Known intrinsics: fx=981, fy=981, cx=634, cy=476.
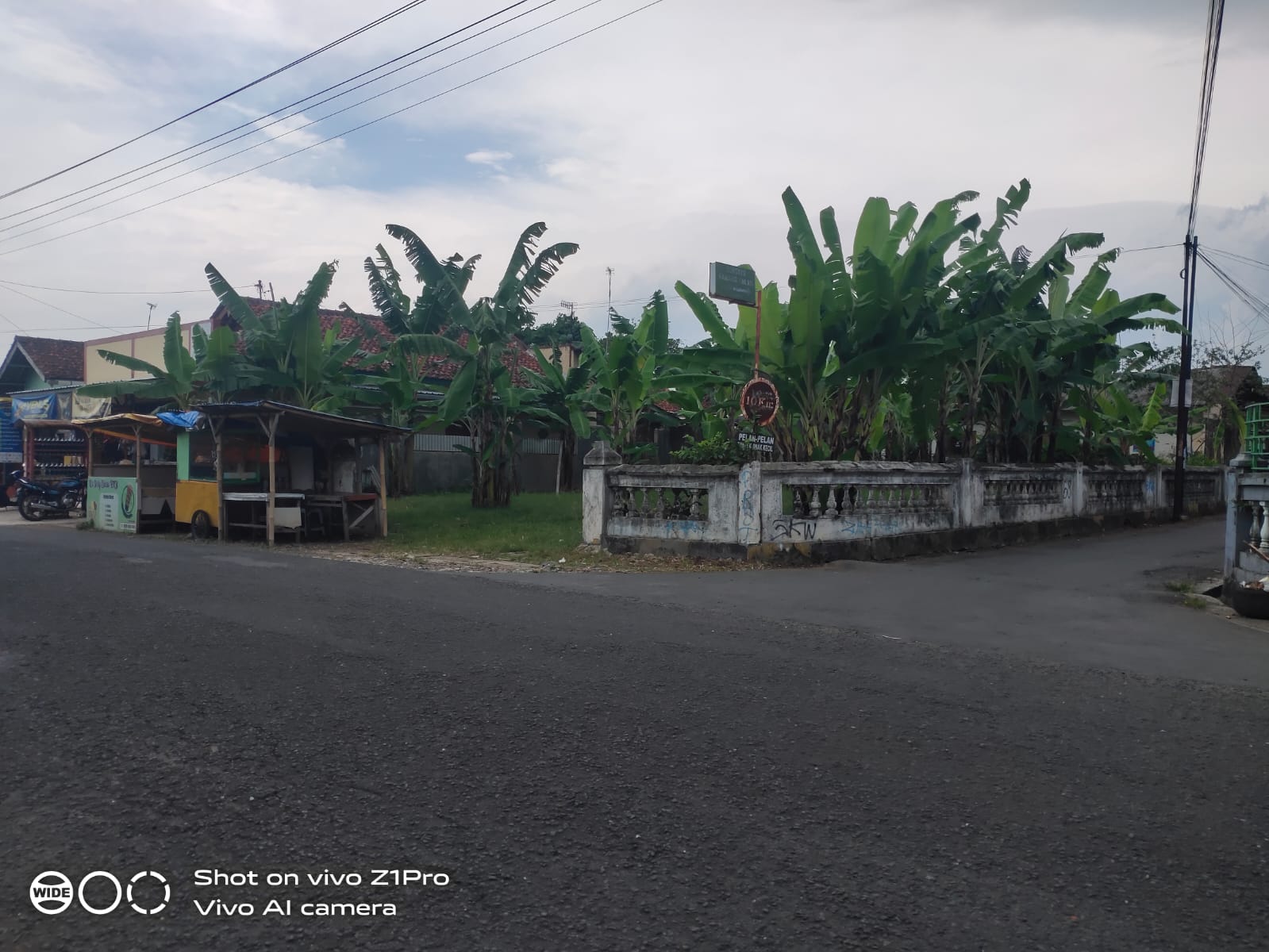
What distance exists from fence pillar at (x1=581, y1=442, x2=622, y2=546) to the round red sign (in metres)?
2.00

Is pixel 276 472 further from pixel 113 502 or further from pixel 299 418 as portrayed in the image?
pixel 113 502

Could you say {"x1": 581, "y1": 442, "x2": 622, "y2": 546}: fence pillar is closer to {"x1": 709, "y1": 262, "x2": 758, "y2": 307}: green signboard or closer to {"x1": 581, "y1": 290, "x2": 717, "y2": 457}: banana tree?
{"x1": 581, "y1": 290, "x2": 717, "y2": 457}: banana tree

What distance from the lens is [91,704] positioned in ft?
17.0

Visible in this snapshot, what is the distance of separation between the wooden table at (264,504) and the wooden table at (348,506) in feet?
0.87

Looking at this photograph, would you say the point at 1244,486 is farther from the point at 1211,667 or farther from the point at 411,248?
the point at 411,248

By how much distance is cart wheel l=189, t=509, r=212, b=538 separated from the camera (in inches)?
685

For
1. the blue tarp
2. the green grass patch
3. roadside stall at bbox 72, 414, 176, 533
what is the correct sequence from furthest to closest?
1. roadside stall at bbox 72, 414, 176, 533
2. the blue tarp
3. the green grass patch

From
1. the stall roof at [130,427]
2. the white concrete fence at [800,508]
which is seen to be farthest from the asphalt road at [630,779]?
the stall roof at [130,427]

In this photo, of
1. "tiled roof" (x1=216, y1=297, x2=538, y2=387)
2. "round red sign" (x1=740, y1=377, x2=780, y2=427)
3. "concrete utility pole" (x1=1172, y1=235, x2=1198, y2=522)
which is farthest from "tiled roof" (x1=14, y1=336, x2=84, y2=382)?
"concrete utility pole" (x1=1172, y1=235, x2=1198, y2=522)

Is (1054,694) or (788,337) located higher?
(788,337)

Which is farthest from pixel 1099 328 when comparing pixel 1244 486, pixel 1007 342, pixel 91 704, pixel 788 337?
pixel 91 704

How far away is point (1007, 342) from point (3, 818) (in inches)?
569

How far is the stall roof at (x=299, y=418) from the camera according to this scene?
1568cm

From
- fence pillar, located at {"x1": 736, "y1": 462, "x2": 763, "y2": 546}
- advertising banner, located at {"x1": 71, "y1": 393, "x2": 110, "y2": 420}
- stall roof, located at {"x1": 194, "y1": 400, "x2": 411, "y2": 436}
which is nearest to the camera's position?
fence pillar, located at {"x1": 736, "y1": 462, "x2": 763, "y2": 546}
